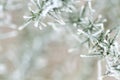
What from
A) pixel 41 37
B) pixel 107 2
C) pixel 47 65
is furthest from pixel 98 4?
pixel 47 65

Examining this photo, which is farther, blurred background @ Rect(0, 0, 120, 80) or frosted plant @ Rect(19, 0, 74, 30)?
blurred background @ Rect(0, 0, 120, 80)

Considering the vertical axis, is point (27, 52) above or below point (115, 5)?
above

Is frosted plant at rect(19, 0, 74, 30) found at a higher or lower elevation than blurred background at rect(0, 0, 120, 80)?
lower

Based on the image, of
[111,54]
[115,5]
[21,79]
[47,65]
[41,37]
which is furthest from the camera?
[47,65]

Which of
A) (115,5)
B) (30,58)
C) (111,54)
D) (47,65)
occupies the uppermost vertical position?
(47,65)

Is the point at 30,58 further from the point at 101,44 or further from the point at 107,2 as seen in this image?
the point at 101,44

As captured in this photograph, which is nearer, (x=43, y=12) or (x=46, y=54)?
(x=43, y=12)

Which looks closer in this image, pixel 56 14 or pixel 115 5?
pixel 56 14

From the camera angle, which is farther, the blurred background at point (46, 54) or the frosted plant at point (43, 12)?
the blurred background at point (46, 54)

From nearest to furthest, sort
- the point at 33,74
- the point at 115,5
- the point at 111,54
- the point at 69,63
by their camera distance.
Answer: the point at 111,54
the point at 115,5
the point at 69,63
the point at 33,74

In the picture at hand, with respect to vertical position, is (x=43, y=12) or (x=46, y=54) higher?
(x=46, y=54)

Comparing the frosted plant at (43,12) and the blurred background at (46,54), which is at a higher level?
the blurred background at (46,54)
